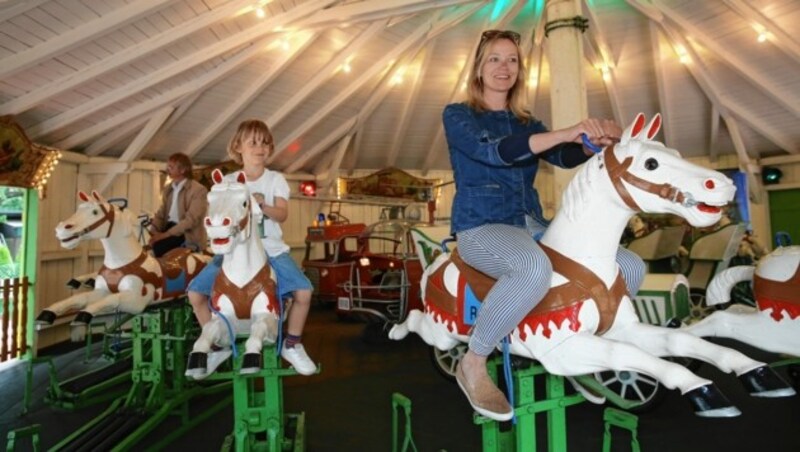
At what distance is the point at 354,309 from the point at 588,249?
4735mm

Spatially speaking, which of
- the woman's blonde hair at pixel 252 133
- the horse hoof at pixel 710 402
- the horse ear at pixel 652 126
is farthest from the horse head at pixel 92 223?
the horse hoof at pixel 710 402

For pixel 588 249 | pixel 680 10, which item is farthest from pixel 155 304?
pixel 680 10

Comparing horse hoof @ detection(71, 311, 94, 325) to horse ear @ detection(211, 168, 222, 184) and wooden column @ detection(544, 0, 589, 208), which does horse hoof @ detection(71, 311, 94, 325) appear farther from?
wooden column @ detection(544, 0, 589, 208)

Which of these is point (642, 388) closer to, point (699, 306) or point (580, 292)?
point (699, 306)

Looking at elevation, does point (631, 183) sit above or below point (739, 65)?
below

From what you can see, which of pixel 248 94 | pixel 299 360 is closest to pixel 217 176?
pixel 299 360

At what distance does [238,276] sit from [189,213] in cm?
185

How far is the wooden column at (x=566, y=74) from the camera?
3.85 metres

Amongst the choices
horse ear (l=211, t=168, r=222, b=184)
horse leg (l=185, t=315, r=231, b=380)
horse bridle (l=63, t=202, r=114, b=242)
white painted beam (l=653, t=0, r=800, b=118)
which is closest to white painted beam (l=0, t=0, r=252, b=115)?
horse bridle (l=63, t=202, r=114, b=242)

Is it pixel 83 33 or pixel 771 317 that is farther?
pixel 83 33

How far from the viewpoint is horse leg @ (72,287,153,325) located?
2.74 meters

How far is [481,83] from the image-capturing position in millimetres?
1794

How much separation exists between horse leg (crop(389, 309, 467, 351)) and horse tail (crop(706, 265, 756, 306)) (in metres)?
1.85

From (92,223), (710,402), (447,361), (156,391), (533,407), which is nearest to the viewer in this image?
(710,402)
